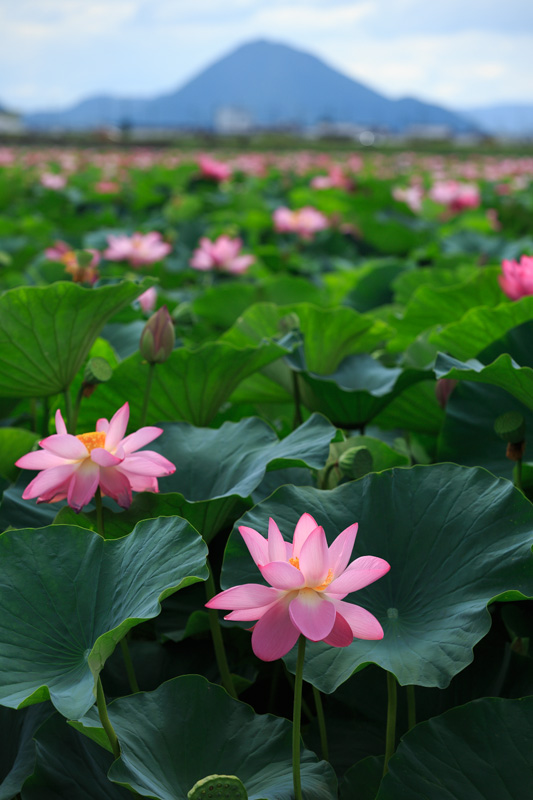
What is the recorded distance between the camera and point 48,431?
1.10 metres

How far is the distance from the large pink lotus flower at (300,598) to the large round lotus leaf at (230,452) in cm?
25

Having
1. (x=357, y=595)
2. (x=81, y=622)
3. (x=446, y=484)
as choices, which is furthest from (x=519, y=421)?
(x=81, y=622)

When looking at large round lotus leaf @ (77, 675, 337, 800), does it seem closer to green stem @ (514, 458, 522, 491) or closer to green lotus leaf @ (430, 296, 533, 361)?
green stem @ (514, 458, 522, 491)

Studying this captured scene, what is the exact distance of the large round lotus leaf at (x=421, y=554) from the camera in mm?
615

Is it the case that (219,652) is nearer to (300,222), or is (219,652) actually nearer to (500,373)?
(500,373)

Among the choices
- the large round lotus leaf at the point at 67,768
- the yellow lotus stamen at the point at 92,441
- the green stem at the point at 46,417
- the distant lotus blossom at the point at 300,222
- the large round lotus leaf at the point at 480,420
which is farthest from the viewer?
the distant lotus blossom at the point at 300,222

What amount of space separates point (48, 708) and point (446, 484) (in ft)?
1.44

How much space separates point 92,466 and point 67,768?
0.84 feet

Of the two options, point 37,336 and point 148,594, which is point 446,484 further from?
point 37,336

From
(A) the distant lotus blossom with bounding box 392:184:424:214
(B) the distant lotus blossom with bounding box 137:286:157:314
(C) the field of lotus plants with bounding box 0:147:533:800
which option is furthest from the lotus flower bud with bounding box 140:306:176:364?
(A) the distant lotus blossom with bounding box 392:184:424:214

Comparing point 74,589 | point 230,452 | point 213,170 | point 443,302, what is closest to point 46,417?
point 230,452

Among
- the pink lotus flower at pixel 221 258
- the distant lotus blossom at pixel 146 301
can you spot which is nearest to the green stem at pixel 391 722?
the distant lotus blossom at pixel 146 301

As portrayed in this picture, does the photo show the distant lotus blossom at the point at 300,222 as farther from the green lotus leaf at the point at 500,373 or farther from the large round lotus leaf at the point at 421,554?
the large round lotus leaf at the point at 421,554

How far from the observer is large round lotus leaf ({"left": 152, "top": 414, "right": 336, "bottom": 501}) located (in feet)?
2.64
